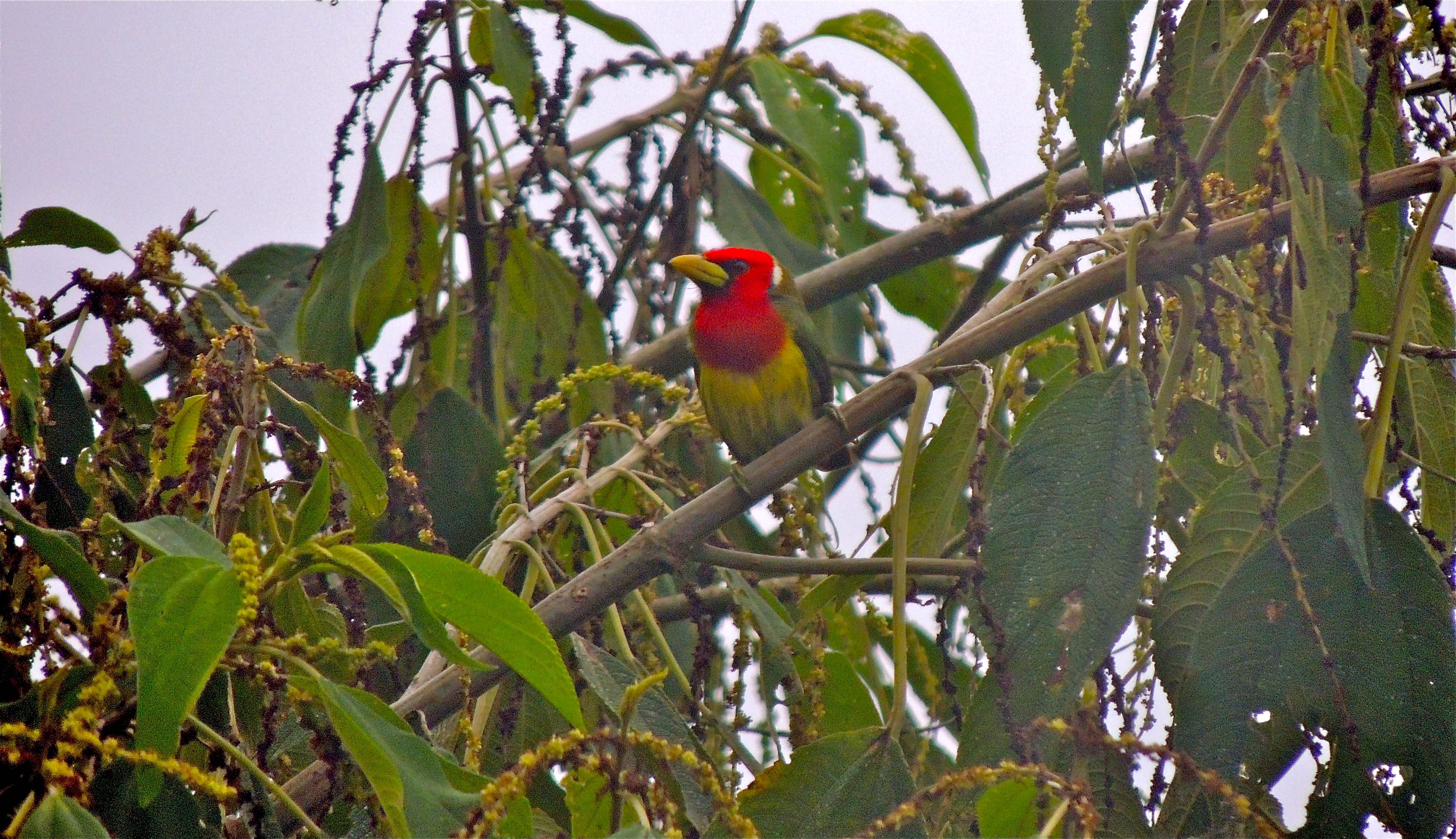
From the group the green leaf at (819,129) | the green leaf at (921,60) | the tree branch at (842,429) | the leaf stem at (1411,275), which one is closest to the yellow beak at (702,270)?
the green leaf at (819,129)

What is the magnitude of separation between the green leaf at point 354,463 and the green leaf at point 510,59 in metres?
1.14

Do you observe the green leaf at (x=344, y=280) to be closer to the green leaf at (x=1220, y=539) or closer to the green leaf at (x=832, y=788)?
the green leaf at (x=832, y=788)

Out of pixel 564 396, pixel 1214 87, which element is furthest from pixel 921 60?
pixel 564 396

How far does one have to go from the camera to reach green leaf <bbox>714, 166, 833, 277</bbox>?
363 cm

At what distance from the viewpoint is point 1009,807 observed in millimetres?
1442

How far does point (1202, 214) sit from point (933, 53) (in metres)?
1.78

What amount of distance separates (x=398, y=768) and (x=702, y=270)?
2340 millimetres

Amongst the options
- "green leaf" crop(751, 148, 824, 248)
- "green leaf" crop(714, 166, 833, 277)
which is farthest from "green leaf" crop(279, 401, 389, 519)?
"green leaf" crop(751, 148, 824, 248)

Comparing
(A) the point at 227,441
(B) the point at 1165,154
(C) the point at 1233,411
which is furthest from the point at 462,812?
(C) the point at 1233,411

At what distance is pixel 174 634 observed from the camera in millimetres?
1229

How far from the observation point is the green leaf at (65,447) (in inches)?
79.4

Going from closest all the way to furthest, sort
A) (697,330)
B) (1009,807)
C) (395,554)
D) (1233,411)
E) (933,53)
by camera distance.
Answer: (395,554), (1009,807), (1233,411), (933,53), (697,330)

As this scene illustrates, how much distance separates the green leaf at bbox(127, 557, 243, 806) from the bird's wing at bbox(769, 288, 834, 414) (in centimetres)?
236

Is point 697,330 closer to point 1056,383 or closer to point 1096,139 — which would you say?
point 1056,383
